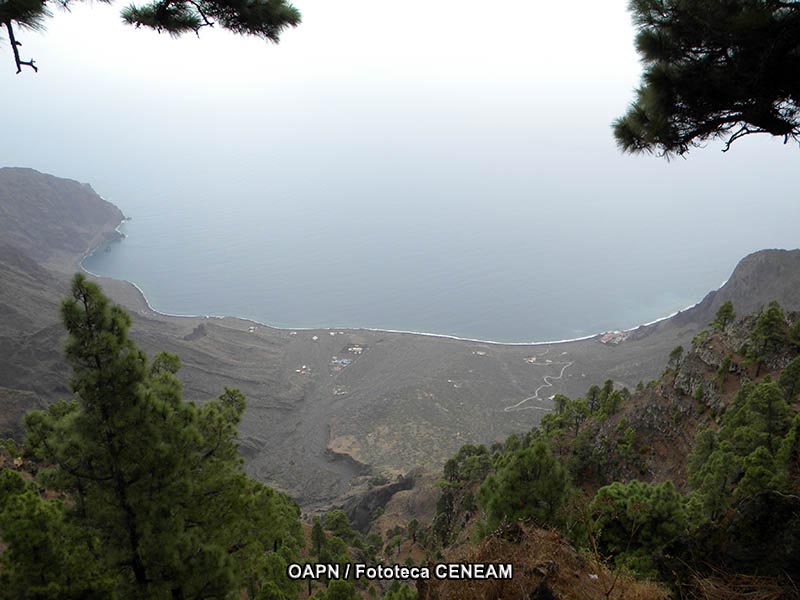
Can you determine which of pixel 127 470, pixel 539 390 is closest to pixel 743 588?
pixel 127 470

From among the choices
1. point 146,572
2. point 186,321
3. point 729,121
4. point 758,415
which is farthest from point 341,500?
point 186,321

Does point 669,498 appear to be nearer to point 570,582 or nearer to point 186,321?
point 570,582

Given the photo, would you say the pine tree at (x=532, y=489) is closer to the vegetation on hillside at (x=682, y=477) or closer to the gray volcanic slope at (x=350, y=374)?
the vegetation on hillside at (x=682, y=477)

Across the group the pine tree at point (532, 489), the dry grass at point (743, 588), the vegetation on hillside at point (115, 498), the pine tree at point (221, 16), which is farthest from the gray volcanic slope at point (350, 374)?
the dry grass at point (743, 588)

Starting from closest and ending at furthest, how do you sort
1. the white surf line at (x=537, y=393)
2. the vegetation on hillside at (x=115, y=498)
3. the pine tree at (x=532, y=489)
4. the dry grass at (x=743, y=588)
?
the dry grass at (x=743, y=588) → the vegetation on hillside at (x=115, y=498) → the pine tree at (x=532, y=489) → the white surf line at (x=537, y=393)

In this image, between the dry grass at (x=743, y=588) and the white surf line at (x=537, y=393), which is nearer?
the dry grass at (x=743, y=588)

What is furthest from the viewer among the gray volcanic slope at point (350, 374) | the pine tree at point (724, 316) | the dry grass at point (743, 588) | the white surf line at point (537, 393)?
the white surf line at point (537, 393)

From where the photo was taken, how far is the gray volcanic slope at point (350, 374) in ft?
149

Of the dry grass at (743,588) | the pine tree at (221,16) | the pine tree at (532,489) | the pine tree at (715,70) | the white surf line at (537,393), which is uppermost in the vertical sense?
the pine tree at (221,16)

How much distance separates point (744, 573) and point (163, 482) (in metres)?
6.69

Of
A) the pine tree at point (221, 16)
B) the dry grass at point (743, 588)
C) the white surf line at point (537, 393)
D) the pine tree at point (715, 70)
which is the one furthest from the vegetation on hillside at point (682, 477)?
the white surf line at point (537, 393)

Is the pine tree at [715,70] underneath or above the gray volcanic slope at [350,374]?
above

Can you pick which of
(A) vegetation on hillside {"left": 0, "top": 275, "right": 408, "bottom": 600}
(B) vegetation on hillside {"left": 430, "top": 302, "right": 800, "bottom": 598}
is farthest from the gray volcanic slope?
(A) vegetation on hillside {"left": 0, "top": 275, "right": 408, "bottom": 600}

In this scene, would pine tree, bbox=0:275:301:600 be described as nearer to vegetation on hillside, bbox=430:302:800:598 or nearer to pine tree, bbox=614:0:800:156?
vegetation on hillside, bbox=430:302:800:598
